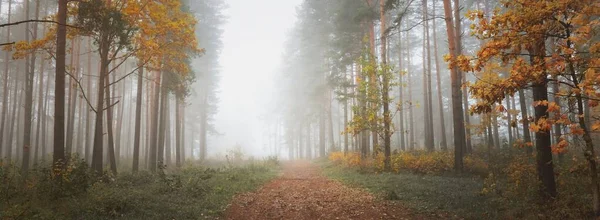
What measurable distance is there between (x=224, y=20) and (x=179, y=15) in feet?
60.2

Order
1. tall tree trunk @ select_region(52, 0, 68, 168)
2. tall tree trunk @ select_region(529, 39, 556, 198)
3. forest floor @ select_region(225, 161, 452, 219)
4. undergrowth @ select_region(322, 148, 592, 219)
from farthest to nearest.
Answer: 1. tall tree trunk @ select_region(52, 0, 68, 168)
2. forest floor @ select_region(225, 161, 452, 219)
3. tall tree trunk @ select_region(529, 39, 556, 198)
4. undergrowth @ select_region(322, 148, 592, 219)

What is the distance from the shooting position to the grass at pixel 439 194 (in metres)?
7.49

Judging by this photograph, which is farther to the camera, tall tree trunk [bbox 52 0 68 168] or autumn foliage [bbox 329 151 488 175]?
autumn foliage [bbox 329 151 488 175]

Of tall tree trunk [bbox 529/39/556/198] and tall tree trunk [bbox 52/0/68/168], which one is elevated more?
tall tree trunk [bbox 52/0/68/168]

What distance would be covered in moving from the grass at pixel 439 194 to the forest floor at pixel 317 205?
40 cm

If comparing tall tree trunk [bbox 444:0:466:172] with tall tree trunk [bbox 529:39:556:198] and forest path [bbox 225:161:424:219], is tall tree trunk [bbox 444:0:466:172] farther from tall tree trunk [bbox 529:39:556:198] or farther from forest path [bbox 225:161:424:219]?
tall tree trunk [bbox 529:39:556:198]

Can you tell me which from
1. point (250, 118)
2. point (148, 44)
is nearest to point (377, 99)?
point (148, 44)

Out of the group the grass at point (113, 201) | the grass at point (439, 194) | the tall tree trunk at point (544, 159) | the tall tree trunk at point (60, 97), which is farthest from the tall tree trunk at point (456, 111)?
the tall tree trunk at point (60, 97)

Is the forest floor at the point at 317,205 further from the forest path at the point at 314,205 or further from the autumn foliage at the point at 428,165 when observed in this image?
the autumn foliage at the point at 428,165

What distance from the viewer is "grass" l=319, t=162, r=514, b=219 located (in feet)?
24.6

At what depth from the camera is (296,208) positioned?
912cm

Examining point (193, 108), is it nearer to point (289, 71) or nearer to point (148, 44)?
point (289, 71)

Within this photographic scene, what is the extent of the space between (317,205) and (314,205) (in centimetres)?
9

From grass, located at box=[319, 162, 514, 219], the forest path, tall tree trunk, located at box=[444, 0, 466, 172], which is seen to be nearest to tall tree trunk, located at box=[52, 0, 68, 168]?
the forest path
